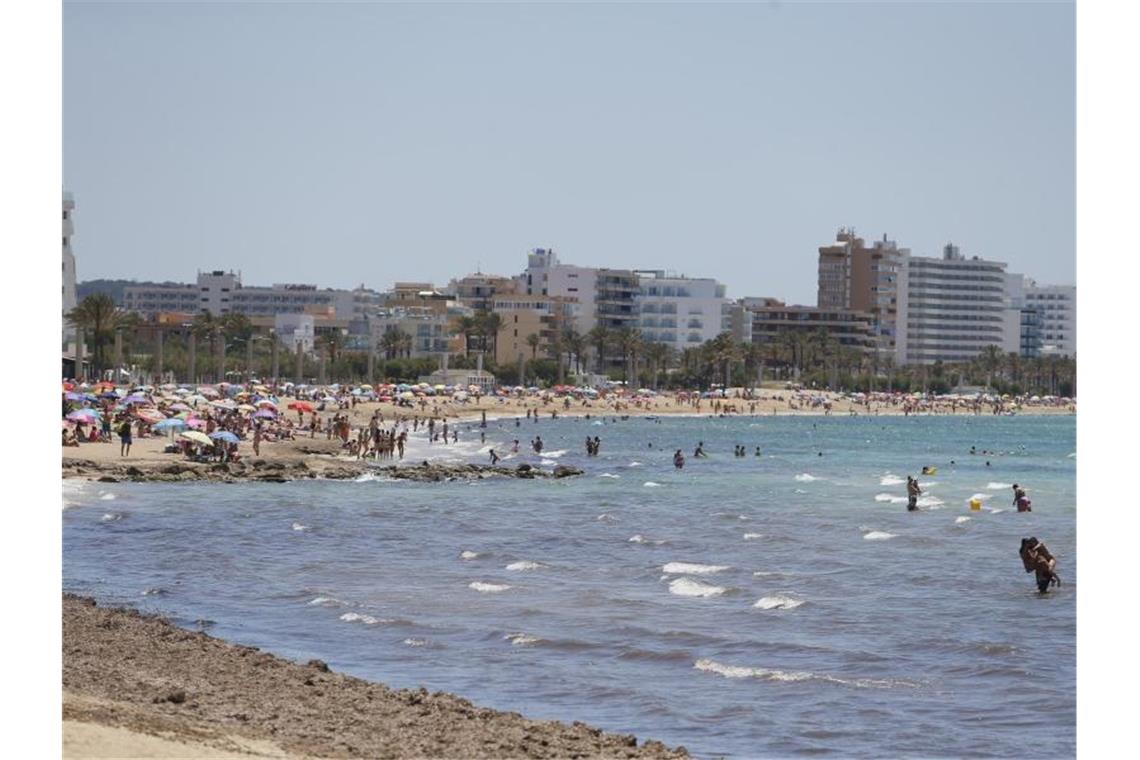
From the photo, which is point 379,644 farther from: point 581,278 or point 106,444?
point 581,278

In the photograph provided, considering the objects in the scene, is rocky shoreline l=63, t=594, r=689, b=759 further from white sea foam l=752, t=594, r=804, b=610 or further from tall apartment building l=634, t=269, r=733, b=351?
tall apartment building l=634, t=269, r=733, b=351

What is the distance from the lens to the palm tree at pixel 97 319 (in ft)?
306

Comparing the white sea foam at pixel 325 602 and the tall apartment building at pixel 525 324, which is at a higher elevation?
the tall apartment building at pixel 525 324

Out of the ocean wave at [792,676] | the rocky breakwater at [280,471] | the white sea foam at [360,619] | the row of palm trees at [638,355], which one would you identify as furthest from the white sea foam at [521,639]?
the row of palm trees at [638,355]

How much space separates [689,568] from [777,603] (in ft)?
16.4

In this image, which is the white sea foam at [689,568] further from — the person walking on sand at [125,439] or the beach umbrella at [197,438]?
the beach umbrella at [197,438]

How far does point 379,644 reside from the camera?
69.9 ft

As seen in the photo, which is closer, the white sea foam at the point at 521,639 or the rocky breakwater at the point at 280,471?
the white sea foam at the point at 521,639

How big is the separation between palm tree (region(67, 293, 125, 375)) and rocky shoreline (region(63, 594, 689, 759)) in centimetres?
7679

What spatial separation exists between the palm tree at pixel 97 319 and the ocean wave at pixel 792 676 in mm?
77478

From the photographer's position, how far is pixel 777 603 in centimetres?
2617

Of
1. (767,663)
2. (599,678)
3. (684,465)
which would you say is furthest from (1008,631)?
(684,465)

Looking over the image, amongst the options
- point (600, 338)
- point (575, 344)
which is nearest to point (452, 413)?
point (575, 344)
